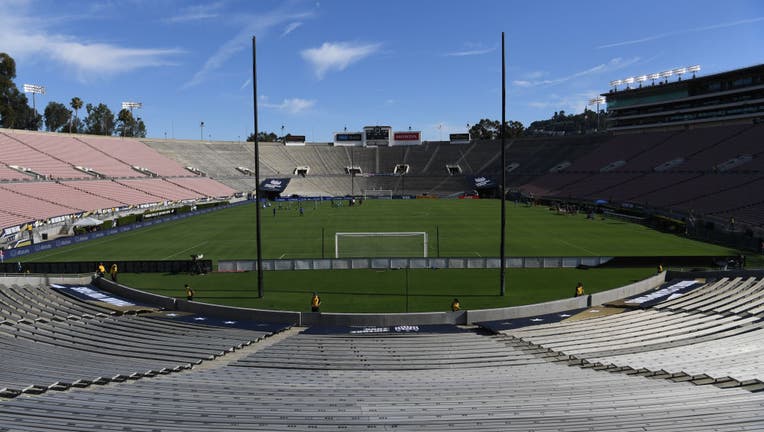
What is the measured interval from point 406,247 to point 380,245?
87.5 inches

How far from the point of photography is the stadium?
8844 mm

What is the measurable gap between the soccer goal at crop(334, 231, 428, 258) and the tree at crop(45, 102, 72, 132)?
127001 mm

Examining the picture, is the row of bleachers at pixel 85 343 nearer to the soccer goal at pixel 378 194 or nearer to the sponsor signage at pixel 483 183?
the soccer goal at pixel 378 194

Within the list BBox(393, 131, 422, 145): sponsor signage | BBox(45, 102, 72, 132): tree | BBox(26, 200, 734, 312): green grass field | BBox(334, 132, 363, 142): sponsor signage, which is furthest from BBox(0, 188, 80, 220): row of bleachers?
BBox(45, 102, 72, 132): tree

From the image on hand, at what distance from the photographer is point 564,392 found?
10.0 meters

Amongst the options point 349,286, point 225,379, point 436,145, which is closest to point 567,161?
point 436,145

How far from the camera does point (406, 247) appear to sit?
124 ft

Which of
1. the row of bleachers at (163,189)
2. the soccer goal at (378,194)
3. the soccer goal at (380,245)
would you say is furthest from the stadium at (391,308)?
the soccer goal at (378,194)

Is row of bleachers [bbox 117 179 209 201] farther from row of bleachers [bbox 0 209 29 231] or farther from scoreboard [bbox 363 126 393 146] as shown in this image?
scoreboard [bbox 363 126 393 146]

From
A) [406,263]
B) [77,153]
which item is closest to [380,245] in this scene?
[406,263]

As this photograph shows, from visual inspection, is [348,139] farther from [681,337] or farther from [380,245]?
[681,337]

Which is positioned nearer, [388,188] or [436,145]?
[388,188]

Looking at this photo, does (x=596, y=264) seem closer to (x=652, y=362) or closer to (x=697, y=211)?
(x=652, y=362)

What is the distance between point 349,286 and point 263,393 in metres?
16.1
